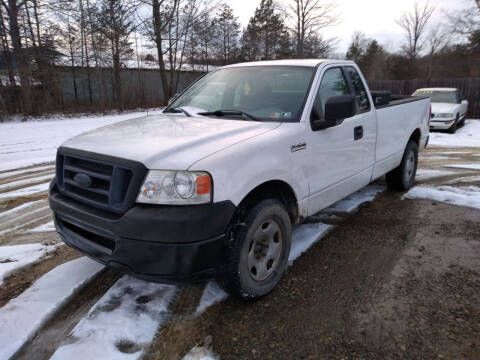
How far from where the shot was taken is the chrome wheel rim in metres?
2.64

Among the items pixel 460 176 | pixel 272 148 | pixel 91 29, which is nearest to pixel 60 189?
pixel 272 148

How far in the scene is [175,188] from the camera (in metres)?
2.19

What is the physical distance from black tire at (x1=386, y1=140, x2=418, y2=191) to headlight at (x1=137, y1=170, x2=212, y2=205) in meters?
4.05

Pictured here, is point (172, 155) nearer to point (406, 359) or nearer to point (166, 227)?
point (166, 227)

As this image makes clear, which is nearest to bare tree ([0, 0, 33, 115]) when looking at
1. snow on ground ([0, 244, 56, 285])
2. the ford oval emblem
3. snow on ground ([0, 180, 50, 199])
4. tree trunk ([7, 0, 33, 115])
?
tree trunk ([7, 0, 33, 115])

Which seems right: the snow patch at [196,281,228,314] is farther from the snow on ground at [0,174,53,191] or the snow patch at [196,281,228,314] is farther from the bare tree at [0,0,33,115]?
the bare tree at [0,0,33,115]

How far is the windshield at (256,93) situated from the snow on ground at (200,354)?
74.6 inches

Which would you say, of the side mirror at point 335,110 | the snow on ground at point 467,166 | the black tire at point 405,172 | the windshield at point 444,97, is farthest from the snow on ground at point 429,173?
the windshield at point 444,97

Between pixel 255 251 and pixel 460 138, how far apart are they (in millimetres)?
11630

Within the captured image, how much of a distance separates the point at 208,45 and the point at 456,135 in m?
26.8

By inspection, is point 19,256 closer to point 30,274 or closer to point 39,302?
point 30,274

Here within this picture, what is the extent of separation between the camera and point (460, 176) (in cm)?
631

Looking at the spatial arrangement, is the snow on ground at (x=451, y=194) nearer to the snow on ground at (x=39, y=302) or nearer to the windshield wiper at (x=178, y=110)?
the windshield wiper at (x=178, y=110)

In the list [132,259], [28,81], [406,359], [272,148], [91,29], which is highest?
[91,29]
